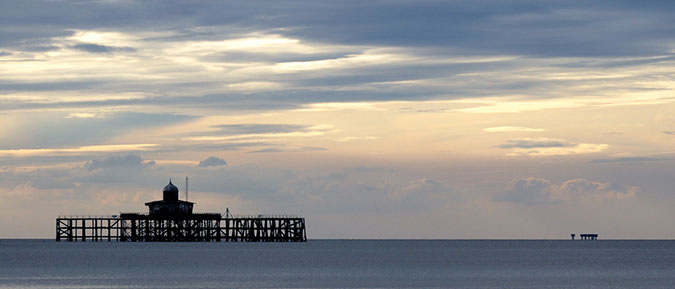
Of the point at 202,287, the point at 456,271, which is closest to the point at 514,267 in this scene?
the point at 456,271

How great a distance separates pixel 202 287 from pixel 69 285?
37.0ft

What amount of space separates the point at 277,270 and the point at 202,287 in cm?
3028

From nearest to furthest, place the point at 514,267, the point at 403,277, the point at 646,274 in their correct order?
the point at 403,277
the point at 646,274
the point at 514,267

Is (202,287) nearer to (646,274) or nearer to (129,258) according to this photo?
(646,274)

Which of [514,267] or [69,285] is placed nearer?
[69,285]

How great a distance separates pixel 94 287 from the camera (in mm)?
97125

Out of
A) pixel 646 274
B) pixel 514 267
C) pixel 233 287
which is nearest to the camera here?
pixel 233 287

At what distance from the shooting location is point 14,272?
123 m

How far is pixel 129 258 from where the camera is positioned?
525 feet

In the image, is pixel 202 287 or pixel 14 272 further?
pixel 14 272

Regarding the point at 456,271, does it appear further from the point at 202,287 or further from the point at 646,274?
the point at 202,287

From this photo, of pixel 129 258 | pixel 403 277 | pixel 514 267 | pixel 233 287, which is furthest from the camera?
pixel 129 258

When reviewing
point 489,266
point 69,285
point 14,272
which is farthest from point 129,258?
point 69,285

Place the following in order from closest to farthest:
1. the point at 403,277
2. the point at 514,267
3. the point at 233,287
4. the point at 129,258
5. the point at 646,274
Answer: the point at 233,287, the point at 403,277, the point at 646,274, the point at 514,267, the point at 129,258
